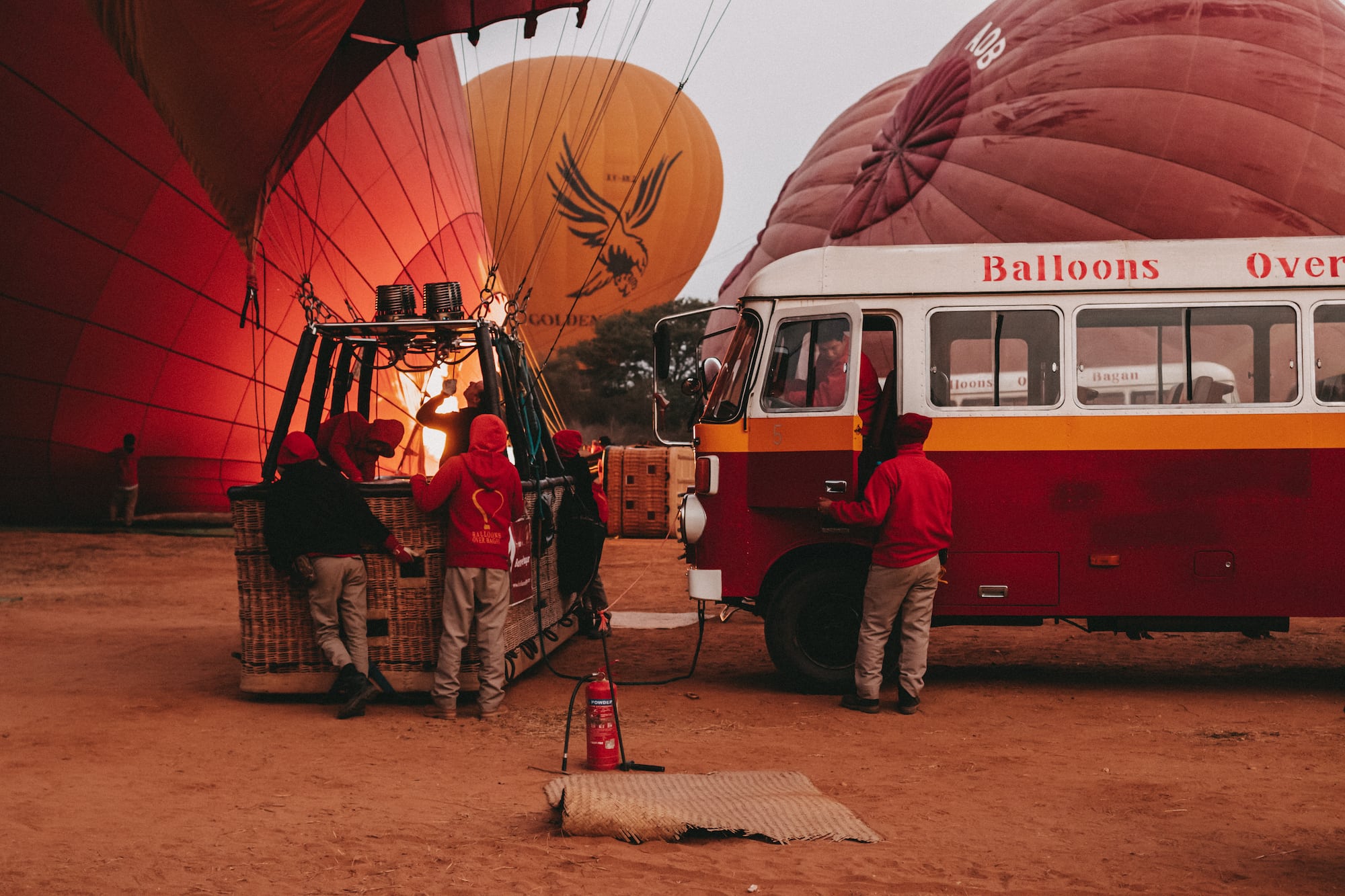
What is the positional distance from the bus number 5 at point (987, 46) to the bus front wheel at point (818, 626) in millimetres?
14174

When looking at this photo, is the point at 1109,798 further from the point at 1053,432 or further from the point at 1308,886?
the point at 1053,432

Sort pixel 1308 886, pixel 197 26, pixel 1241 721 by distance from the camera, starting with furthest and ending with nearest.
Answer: pixel 197 26 < pixel 1241 721 < pixel 1308 886

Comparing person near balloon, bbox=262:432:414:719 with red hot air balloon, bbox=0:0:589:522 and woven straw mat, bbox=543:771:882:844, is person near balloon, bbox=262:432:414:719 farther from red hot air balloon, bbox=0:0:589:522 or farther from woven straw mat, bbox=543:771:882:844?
red hot air balloon, bbox=0:0:589:522

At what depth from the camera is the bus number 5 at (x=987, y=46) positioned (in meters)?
19.7

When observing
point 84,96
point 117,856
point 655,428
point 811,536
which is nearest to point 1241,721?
point 811,536

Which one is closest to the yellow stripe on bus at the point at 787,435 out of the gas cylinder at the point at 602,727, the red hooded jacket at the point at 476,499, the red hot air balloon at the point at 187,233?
the red hooded jacket at the point at 476,499

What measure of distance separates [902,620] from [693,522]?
158 cm

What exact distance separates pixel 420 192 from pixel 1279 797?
Result: 707 inches

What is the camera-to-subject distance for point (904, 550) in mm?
7527

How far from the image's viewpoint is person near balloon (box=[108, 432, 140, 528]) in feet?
64.2

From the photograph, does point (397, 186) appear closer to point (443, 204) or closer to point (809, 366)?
point (443, 204)

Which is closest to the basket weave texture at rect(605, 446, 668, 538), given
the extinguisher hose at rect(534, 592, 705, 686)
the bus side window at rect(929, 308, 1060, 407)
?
the extinguisher hose at rect(534, 592, 705, 686)

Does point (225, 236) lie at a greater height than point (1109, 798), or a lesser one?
greater

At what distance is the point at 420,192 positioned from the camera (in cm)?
2080
